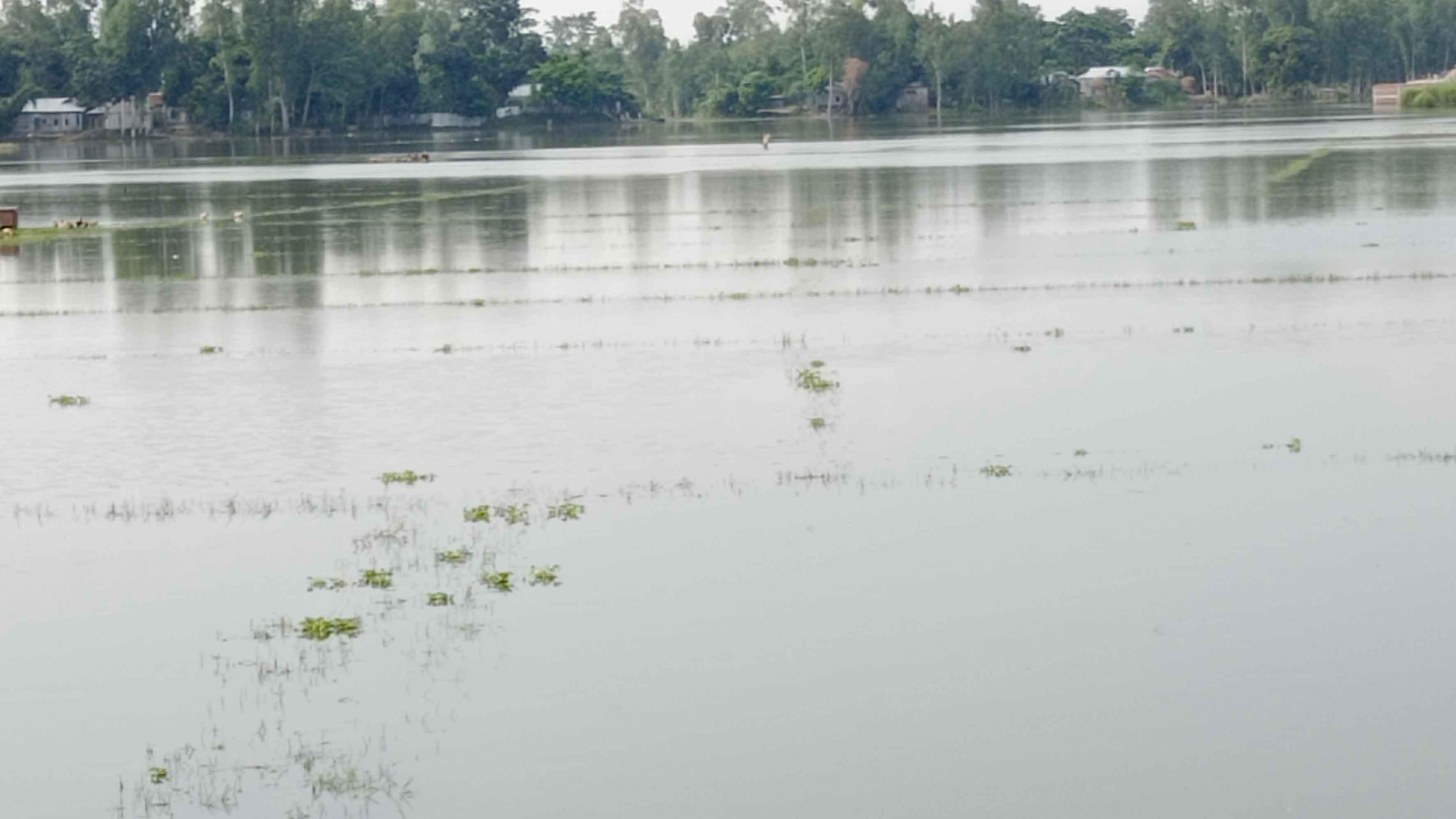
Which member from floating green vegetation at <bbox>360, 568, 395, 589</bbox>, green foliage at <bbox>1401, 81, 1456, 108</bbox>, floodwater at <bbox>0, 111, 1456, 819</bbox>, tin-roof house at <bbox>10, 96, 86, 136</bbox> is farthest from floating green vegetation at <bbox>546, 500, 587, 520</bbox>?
tin-roof house at <bbox>10, 96, 86, 136</bbox>

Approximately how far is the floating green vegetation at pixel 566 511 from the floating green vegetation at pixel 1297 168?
4015 cm

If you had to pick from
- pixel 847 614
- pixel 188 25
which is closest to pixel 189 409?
pixel 847 614

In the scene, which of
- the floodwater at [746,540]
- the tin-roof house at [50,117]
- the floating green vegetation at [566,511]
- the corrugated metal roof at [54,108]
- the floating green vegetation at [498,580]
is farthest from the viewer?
the corrugated metal roof at [54,108]

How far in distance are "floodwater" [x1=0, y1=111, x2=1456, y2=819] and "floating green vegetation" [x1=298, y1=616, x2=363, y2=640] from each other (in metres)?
0.09

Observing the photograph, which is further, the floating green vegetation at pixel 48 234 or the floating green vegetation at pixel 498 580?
the floating green vegetation at pixel 48 234

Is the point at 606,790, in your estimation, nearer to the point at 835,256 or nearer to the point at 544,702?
the point at 544,702

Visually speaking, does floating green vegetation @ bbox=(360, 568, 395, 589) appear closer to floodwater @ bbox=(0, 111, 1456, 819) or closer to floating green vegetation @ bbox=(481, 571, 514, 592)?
floodwater @ bbox=(0, 111, 1456, 819)

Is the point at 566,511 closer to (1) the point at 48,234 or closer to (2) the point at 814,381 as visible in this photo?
(2) the point at 814,381

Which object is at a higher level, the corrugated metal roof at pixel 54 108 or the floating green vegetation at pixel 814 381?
the corrugated metal roof at pixel 54 108

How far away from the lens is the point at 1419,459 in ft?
56.8

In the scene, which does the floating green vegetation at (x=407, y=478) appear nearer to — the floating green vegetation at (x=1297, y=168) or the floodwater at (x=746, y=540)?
the floodwater at (x=746, y=540)

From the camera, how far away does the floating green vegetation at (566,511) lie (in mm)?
16188

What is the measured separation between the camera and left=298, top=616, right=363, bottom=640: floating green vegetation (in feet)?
43.1

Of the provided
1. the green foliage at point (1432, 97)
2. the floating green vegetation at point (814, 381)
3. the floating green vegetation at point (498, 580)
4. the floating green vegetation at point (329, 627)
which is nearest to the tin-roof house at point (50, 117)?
the green foliage at point (1432, 97)
